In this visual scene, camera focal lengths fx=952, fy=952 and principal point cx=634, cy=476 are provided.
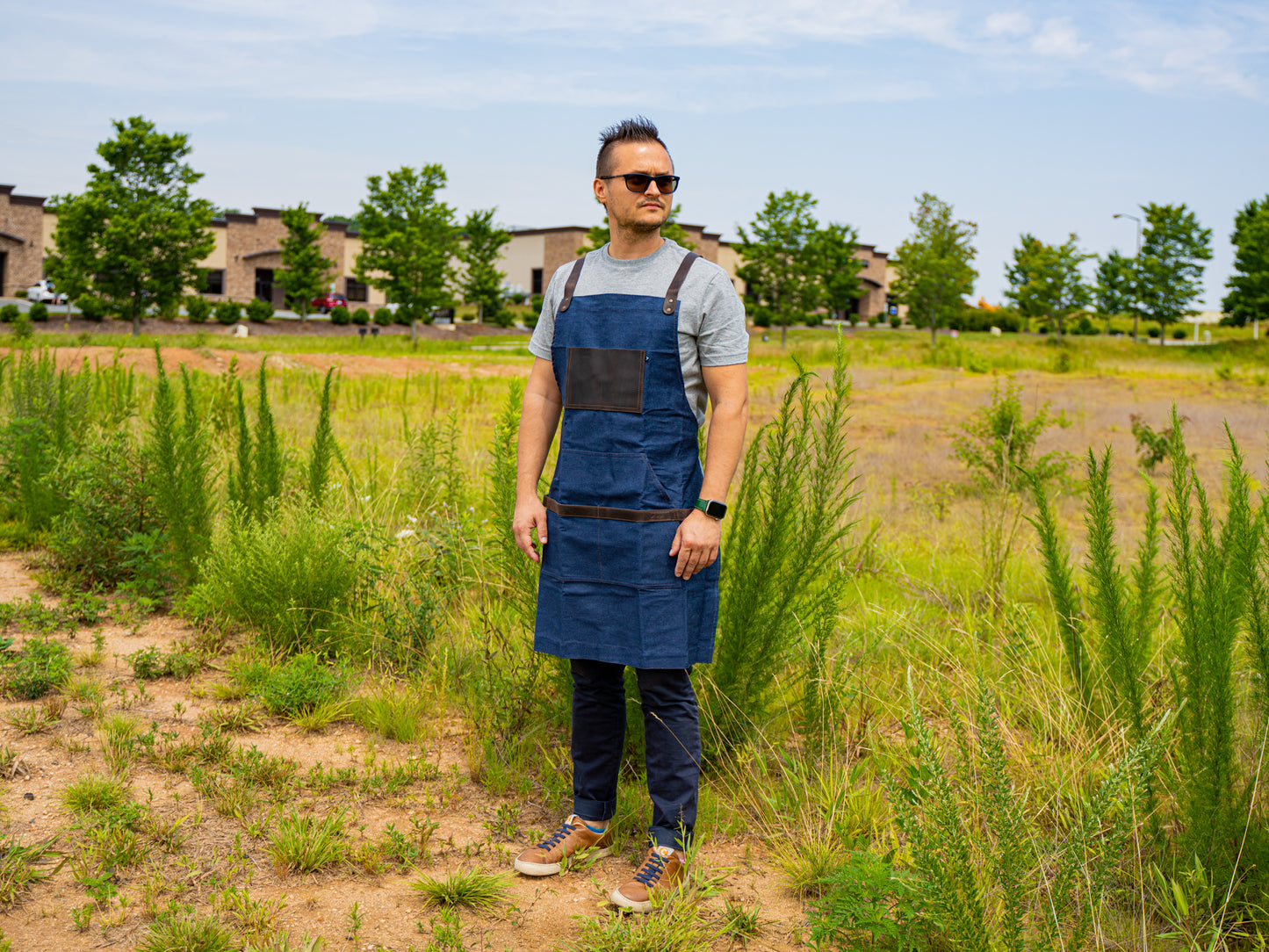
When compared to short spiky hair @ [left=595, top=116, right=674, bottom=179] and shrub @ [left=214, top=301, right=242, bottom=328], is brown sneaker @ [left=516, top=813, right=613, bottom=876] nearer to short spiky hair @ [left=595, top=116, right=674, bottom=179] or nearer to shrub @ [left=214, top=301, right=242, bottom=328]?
short spiky hair @ [left=595, top=116, right=674, bottom=179]

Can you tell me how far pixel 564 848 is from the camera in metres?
3.01

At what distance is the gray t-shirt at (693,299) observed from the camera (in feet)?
9.32

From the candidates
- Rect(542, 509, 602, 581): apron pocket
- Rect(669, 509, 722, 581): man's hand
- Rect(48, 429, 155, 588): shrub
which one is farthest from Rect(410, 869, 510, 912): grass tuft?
Rect(48, 429, 155, 588): shrub

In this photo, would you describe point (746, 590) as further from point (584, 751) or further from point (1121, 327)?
point (1121, 327)

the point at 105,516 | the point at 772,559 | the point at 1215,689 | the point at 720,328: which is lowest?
the point at 105,516

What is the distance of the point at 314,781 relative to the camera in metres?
3.42

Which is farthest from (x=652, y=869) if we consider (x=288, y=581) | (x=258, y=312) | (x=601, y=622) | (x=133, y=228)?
(x=258, y=312)

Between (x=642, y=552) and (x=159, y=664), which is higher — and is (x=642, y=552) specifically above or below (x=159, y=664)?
above

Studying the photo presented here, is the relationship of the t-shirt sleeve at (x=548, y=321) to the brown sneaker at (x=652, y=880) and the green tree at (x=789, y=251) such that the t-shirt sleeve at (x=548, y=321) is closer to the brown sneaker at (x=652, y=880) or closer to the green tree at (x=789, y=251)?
the brown sneaker at (x=652, y=880)

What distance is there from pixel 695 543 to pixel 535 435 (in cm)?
74

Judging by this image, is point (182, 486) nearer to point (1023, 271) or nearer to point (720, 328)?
point (720, 328)

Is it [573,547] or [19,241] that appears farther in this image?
[19,241]

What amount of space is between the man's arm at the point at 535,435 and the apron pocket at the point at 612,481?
0.20 metres

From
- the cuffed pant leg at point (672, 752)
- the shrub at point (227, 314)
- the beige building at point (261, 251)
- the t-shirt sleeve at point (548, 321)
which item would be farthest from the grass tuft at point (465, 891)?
the beige building at point (261, 251)
